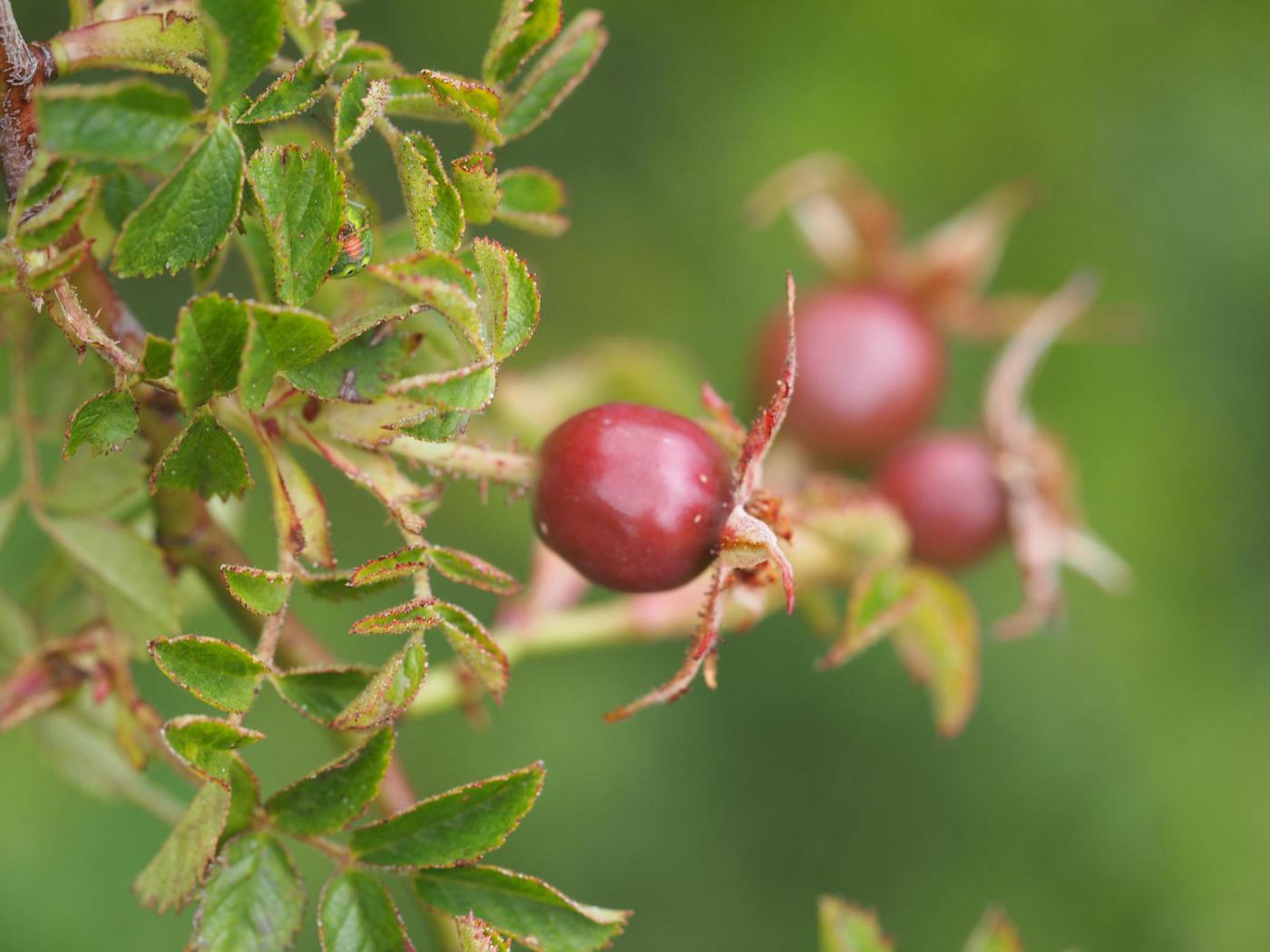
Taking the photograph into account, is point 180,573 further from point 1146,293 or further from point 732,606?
point 1146,293

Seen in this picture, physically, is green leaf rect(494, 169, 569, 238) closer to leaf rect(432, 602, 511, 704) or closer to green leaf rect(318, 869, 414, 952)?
leaf rect(432, 602, 511, 704)

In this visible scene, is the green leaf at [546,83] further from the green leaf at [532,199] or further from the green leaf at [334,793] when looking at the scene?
the green leaf at [334,793]

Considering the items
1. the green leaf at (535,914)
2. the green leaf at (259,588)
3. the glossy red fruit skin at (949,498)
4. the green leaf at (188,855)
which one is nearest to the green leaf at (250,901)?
the green leaf at (188,855)

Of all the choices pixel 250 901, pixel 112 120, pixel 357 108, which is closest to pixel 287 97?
pixel 357 108

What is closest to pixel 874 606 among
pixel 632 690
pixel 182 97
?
pixel 182 97

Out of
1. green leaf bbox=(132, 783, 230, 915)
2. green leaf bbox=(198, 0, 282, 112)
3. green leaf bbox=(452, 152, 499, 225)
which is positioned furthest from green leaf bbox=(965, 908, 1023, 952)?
green leaf bbox=(198, 0, 282, 112)
